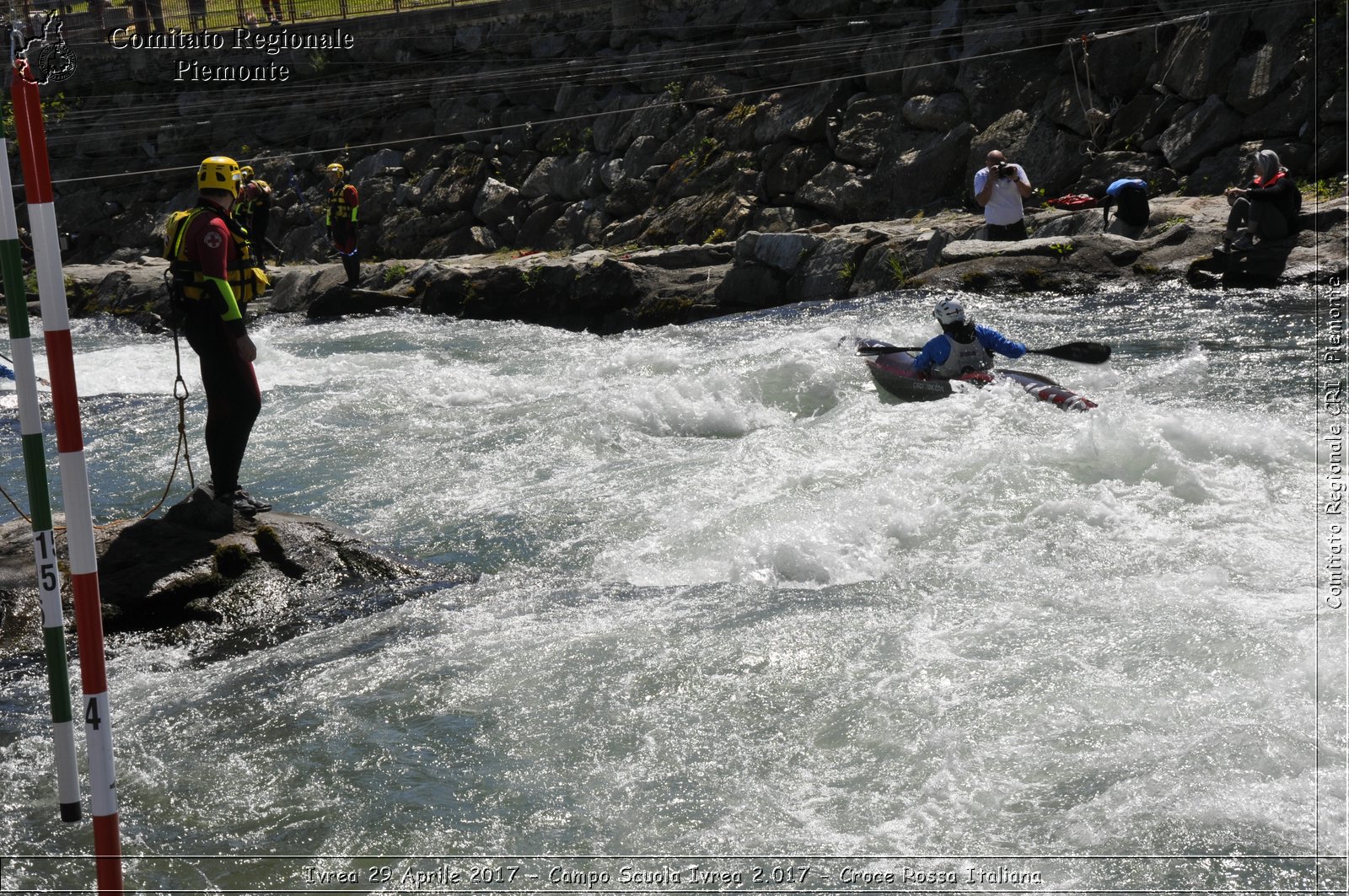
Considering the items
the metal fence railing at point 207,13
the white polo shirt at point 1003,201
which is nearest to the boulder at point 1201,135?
the white polo shirt at point 1003,201

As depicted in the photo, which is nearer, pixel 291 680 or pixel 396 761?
pixel 396 761

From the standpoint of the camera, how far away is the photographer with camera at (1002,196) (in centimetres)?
1287

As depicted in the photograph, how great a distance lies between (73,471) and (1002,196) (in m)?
12.1

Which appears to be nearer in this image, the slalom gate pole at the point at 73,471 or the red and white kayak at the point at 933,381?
the slalom gate pole at the point at 73,471

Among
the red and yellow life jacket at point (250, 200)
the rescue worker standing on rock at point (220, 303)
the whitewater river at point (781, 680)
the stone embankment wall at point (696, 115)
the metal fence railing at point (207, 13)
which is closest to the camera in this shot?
the whitewater river at point (781, 680)

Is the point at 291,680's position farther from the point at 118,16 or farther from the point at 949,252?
the point at 118,16

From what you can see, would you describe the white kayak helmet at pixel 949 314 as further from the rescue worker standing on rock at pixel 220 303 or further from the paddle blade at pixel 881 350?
the rescue worker standing on rock at pixel 220 303

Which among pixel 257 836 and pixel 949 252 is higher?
pixel 949 252

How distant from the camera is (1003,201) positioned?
Answer: 13.2 metres

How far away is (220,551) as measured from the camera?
5.68 metres

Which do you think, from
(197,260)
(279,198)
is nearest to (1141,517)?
(197,260)

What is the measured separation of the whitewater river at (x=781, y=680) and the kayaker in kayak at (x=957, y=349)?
496mm

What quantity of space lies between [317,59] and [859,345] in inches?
773

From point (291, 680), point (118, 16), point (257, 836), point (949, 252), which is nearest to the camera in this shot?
point (257, 836)
